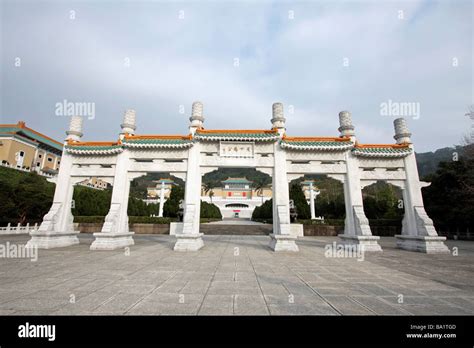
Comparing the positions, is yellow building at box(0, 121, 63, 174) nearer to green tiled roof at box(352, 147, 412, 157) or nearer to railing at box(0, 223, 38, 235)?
railing at box(0, 223, 38, 235)

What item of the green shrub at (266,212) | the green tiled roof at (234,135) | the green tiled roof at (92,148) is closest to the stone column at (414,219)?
the green tiled roof at (234,135)

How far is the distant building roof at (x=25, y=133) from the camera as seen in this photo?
3268 cm

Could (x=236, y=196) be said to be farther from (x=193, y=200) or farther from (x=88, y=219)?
(x=193, y=200)

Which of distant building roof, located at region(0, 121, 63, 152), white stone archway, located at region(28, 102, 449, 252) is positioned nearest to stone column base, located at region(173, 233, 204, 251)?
white stone archway, located at region(28, 102, 449, 252)

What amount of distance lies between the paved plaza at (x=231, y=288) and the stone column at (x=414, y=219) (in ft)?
10.2

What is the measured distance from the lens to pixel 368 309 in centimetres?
337

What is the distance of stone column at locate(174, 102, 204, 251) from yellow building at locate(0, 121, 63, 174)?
3211 centimetres

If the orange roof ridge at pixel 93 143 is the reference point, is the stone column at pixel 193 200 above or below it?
below

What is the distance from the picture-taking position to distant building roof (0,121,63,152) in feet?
107

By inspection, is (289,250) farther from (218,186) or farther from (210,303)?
(218,186)

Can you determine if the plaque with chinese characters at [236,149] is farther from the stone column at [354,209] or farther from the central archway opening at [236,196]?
the central archway opening at [236,196]

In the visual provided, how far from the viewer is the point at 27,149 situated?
34.7 m
